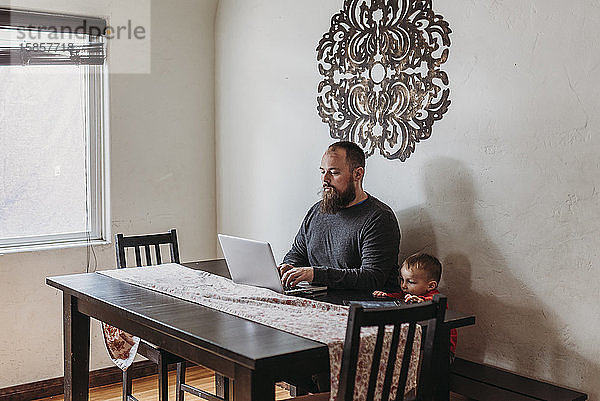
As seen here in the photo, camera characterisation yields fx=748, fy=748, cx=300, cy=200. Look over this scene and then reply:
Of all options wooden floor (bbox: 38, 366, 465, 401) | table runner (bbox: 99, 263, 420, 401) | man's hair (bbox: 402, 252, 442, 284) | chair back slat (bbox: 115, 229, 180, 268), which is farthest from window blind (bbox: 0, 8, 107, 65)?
man's hair (bbox: 402, 252, 442, 284)

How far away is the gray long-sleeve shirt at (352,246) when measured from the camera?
3151 mm

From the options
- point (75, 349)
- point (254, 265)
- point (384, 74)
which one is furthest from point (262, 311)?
point (384, 74)

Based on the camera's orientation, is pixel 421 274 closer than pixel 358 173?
Yes

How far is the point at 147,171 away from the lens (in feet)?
14.6

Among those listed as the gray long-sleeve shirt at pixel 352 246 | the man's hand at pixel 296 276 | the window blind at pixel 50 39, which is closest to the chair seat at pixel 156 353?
the man's hand at pixel 296 276

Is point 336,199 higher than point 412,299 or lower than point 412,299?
higher

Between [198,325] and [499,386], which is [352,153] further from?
[198,325]

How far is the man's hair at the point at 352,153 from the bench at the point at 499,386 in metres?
0.99

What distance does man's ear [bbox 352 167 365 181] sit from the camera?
343 cm

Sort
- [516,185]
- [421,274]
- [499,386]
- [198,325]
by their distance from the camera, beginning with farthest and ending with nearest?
[421,274], [516,185], [499,386], [198,325]

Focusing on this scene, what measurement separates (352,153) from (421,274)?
68 cm

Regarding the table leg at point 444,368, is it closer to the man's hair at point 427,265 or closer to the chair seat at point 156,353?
the man's hair at point 427,265

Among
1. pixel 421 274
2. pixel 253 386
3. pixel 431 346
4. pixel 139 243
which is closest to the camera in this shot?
pixel 253 386

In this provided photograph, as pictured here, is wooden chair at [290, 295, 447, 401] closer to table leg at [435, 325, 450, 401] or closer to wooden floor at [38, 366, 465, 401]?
table leg at [435, 325, 450, 401]
